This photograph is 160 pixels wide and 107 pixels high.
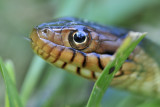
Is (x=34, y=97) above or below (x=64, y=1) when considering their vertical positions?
below

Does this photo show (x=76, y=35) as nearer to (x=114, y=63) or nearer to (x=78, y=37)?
(x=78, y=37)

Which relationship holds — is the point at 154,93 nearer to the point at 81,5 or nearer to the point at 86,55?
the point at 86,55

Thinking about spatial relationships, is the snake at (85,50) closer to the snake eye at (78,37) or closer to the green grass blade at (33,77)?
the snake eye at (78,37)

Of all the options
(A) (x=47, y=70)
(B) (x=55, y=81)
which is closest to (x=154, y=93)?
(B) (x=55, y=81)

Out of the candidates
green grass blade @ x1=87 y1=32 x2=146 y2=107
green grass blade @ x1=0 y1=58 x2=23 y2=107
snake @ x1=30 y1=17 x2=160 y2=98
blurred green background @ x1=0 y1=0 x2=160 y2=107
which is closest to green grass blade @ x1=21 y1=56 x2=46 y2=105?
blurred green background @ x1=0 y1=0 x2=160 y2=107

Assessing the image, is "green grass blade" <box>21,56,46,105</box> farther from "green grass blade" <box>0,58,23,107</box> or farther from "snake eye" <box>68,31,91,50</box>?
"snake eye" <box>68,31,91,50</box>
